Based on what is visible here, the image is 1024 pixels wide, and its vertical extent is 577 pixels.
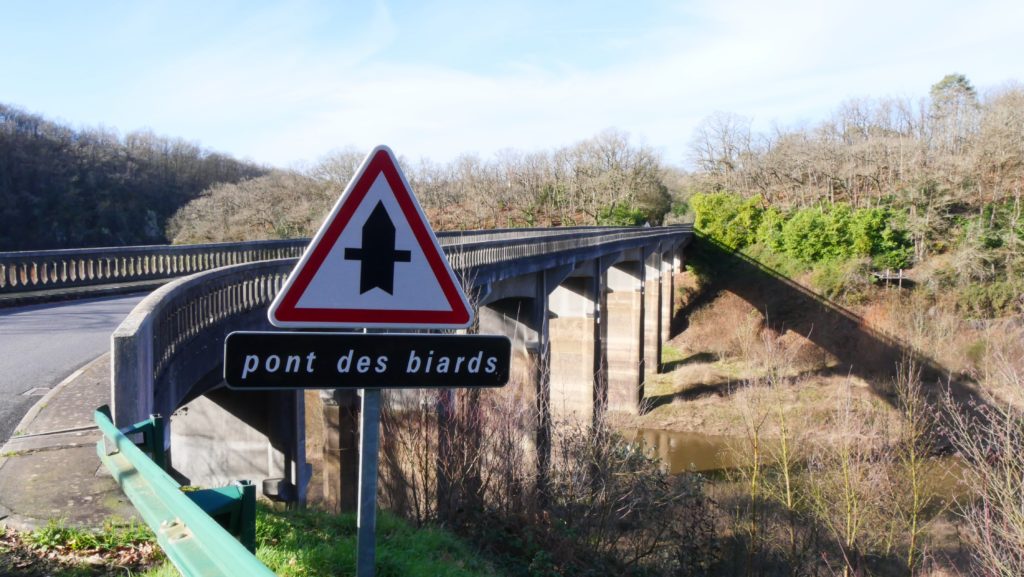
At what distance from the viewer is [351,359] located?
2477 mm

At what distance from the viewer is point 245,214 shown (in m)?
38.2

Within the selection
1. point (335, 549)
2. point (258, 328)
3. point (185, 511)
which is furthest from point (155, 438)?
point (258, 328)

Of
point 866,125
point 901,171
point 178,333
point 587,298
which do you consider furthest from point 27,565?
point 866,125

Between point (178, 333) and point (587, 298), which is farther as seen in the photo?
point (587, 298)

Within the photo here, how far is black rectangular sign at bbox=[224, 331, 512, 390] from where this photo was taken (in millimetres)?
2412

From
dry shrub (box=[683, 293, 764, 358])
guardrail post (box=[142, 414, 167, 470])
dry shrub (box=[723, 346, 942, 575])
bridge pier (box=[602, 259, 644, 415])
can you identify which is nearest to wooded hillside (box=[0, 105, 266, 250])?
bridge pier (box=[602, 259, 644, 415])

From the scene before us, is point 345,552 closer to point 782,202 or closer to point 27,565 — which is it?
point 27,565

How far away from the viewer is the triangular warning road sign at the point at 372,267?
2533mm

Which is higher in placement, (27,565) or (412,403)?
(27,565)

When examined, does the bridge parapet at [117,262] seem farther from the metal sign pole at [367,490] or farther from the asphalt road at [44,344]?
the metal sign pole at [367,490]

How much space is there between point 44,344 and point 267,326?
2925 millimetres

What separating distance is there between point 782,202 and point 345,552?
5935cm

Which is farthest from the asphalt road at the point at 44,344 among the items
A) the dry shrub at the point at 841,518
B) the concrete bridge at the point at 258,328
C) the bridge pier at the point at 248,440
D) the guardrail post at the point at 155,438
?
the dry shrub at the point at 841,518

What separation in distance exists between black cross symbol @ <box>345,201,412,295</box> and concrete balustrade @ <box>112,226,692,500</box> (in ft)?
9.84
